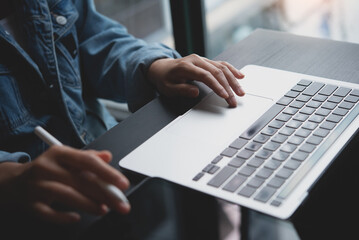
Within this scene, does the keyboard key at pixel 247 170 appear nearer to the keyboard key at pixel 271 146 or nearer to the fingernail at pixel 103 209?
the keyboard key at pixel 271 146

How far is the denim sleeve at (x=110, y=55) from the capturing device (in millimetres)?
969

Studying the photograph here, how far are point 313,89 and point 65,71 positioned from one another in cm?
55

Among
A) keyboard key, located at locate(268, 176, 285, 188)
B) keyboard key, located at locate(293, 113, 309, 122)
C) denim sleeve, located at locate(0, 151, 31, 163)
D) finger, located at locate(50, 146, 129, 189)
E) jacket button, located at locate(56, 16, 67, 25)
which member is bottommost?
denim sleeve, located at locate(0, 151, 31, 163)

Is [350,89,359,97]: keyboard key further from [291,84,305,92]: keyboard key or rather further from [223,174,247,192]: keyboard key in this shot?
[223,174,247,192]: keyboard key

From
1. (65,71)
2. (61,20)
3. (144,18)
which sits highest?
(61,20)

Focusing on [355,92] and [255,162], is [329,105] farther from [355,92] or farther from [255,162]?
[255,162]

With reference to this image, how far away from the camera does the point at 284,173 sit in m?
0.63

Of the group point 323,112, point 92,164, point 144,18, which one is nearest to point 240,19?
point 144,18

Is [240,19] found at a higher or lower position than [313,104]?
lower

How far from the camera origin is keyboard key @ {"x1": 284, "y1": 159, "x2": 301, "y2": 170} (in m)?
0.65

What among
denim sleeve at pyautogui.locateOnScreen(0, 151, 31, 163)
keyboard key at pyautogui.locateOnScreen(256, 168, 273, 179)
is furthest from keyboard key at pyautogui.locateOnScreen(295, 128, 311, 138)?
denim sleeve at pyautogui.locateOnScreen(0, 151, 31, 163)

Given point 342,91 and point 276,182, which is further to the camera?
point 342,91

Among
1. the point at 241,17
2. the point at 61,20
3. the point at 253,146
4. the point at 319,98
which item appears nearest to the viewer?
the point at 253,146

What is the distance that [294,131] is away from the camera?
725 mm
